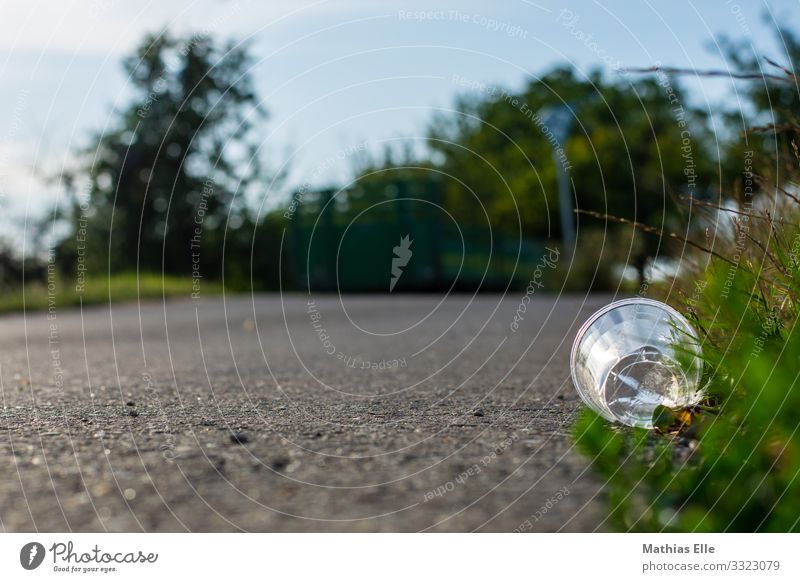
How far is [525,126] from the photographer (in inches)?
1292

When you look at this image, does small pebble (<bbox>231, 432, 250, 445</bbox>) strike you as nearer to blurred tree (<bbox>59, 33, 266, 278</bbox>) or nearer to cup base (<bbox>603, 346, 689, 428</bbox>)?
cup base (<bbox>603, 346, 689, 428</bbox>)

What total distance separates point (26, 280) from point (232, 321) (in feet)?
40.0

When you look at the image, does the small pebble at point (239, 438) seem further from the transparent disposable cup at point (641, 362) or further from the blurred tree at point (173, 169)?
the blurred tree at point (173, 169)

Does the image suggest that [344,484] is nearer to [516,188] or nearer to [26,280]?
[26,280]

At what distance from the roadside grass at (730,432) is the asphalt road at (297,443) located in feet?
0.39

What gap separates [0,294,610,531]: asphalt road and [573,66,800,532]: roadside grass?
118 millimetres

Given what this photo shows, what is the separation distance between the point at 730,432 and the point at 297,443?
1256mm

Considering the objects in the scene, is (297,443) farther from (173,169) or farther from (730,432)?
(173,169)

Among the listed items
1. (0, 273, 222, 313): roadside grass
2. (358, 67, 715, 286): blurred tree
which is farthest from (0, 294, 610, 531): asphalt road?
(358, 67, 715, 286): blurred tree

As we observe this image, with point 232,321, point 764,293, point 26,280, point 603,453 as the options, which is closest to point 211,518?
point 603,453

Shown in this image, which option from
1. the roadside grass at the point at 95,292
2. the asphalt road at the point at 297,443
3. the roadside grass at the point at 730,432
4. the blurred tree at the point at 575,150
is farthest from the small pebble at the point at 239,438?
the blurred tree at the point at 575,150

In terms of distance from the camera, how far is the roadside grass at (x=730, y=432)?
1.89m

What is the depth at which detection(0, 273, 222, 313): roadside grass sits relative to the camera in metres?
15.0

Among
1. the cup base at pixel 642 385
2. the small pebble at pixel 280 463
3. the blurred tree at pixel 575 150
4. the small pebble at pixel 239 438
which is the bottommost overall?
the small pebble at pixel 280 463
